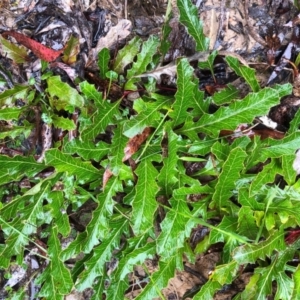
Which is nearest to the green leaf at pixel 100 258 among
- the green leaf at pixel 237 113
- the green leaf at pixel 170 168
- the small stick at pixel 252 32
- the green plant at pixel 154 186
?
the green plant at pixel 154 186

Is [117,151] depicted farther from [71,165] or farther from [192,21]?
[192,21]

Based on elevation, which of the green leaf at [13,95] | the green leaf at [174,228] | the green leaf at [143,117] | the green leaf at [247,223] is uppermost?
the green leaf at [13,95]

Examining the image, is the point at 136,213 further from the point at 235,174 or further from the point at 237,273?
the point at 237,273

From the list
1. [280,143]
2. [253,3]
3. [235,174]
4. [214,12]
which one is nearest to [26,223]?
[235,174]

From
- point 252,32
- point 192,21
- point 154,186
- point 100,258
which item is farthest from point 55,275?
point 252,32

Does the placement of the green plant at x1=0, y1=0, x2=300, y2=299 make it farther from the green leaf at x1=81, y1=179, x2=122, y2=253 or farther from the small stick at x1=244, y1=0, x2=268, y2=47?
the small stick at x1=244, y1=0, x2=268, y2=47

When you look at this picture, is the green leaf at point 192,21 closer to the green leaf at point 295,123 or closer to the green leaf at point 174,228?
the green leaf at point 295,123
